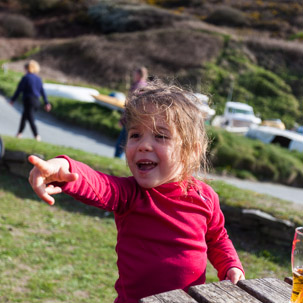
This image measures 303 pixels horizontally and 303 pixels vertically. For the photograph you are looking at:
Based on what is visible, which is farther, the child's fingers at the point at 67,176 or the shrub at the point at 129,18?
the shrub at the point at 129,18

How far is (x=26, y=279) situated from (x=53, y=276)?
25cm

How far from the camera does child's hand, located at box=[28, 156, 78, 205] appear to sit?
4.83ft

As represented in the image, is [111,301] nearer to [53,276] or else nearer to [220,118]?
[53,276]

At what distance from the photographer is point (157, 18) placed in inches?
1314

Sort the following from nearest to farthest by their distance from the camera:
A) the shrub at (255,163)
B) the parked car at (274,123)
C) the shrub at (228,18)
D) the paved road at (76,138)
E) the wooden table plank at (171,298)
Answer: the wooden table plank at (171,298), the paved road at (76,138), the shrub at (255,163), the parked car at (274,123), the shrub at (228,18)

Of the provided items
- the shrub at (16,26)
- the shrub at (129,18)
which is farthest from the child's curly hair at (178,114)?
the shrub at (16,26)

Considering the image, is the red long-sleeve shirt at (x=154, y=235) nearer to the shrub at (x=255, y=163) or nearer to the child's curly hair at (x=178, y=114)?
the child's curly hair at (x=178, y=114)

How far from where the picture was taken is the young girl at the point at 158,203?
6.35ft

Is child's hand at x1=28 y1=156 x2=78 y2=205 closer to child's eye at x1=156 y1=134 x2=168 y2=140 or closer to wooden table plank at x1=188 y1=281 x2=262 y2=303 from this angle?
child's eye at x1=156 y1=134 x2=168 y2=140

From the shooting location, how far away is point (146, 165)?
6.63ft

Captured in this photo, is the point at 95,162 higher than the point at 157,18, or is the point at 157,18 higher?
the point at 157,18

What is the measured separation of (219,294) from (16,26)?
34584 millimetres

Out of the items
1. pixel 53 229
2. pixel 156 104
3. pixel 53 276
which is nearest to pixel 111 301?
pixel 53 276

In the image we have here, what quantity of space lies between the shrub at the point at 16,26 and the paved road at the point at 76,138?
65.1ft
